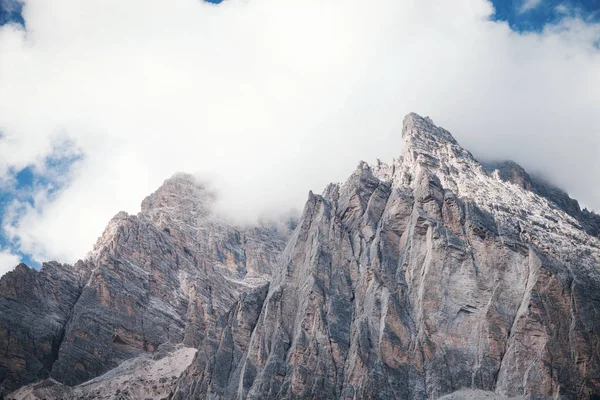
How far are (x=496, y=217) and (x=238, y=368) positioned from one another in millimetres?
59228

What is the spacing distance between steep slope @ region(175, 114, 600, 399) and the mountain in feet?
0.98

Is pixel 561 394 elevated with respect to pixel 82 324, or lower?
lower

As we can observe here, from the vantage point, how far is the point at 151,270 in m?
191

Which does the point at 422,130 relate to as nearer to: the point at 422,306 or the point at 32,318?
the point at 422,306

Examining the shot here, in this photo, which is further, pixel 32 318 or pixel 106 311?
pixel 106 311

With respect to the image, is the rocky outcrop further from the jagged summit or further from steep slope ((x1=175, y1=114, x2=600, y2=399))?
the jagged summit

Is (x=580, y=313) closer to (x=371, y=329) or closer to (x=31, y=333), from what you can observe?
(x=371, y=329)

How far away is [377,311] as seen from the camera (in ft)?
385

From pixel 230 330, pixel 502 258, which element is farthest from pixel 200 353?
pixel 502 258

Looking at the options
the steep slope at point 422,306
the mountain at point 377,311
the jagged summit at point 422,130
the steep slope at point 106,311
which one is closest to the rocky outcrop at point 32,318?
the steep slope at point 106,311

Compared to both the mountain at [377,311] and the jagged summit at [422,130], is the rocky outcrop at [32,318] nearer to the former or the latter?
the mountain at [377,311]

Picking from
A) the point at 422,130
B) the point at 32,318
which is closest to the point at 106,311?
the point at 32,318

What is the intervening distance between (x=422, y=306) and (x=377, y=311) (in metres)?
8.09

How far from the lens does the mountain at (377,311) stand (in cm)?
10656
